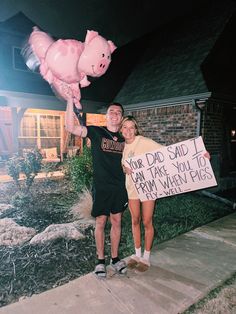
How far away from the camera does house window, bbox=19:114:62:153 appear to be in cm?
1093

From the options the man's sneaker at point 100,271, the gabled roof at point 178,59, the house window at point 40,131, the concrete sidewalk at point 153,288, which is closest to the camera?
the concrete sidewalk at point 153,288

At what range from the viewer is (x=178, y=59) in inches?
332

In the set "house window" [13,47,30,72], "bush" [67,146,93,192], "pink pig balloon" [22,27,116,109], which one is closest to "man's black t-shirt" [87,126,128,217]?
"pink pig balloon" [22,27,116,109]

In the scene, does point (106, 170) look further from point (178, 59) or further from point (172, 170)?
point (178, 59)

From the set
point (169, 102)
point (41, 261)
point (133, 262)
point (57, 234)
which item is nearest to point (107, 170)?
point (133, 262)

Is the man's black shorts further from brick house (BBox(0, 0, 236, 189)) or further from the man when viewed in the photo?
brick house (BBox(0, 0, 236, 189))

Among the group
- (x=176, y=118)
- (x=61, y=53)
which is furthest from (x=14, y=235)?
(x=176, y=118)

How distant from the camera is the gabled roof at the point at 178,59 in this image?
23.8ft

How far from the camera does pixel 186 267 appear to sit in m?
2.94

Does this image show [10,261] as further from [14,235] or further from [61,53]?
[61,53]

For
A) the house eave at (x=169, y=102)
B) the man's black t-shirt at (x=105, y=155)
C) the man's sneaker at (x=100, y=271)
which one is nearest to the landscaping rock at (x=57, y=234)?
the man's sneaker at (x=100, y=271)

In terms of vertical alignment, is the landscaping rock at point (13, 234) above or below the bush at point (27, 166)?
below

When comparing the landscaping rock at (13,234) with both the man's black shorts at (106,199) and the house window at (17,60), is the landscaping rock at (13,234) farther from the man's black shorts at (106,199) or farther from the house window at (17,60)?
the house window at (17,60)

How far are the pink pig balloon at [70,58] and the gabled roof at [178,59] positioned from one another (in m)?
4.59
